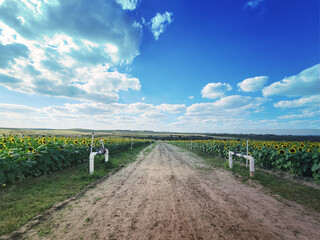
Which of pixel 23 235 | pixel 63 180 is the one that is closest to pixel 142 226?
pixel 23 235

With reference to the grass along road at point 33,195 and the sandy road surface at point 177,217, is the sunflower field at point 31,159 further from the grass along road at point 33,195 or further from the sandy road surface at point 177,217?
the sandy road surface at point 177,217

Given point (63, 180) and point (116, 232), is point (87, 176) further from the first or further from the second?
point (116, 232)

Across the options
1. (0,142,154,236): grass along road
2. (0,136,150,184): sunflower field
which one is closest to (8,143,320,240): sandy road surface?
(0,142,154,236): grass along road

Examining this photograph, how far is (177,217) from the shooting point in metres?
3.22

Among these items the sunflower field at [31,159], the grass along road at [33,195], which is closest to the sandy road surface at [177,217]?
the grass along road at [33,195]

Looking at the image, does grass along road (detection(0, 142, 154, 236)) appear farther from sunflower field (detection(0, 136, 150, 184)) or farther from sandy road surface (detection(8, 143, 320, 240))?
sandy road surface (detection(8, 143, 320, 240))

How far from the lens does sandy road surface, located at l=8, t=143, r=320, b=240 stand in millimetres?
2691

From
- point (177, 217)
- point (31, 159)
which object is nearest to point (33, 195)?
point (31, 159)

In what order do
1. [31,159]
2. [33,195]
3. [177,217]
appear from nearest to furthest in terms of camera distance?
[177,217]
[33,195]
[31,159]

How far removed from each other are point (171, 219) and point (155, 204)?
2.71 ft

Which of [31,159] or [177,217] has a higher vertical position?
[31,159]

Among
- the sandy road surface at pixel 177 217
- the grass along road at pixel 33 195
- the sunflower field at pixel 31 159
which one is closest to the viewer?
the sandy road surface at pixel 177 217

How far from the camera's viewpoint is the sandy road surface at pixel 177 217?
8.83ft

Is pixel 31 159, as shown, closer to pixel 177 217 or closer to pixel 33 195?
pixel 33 195
